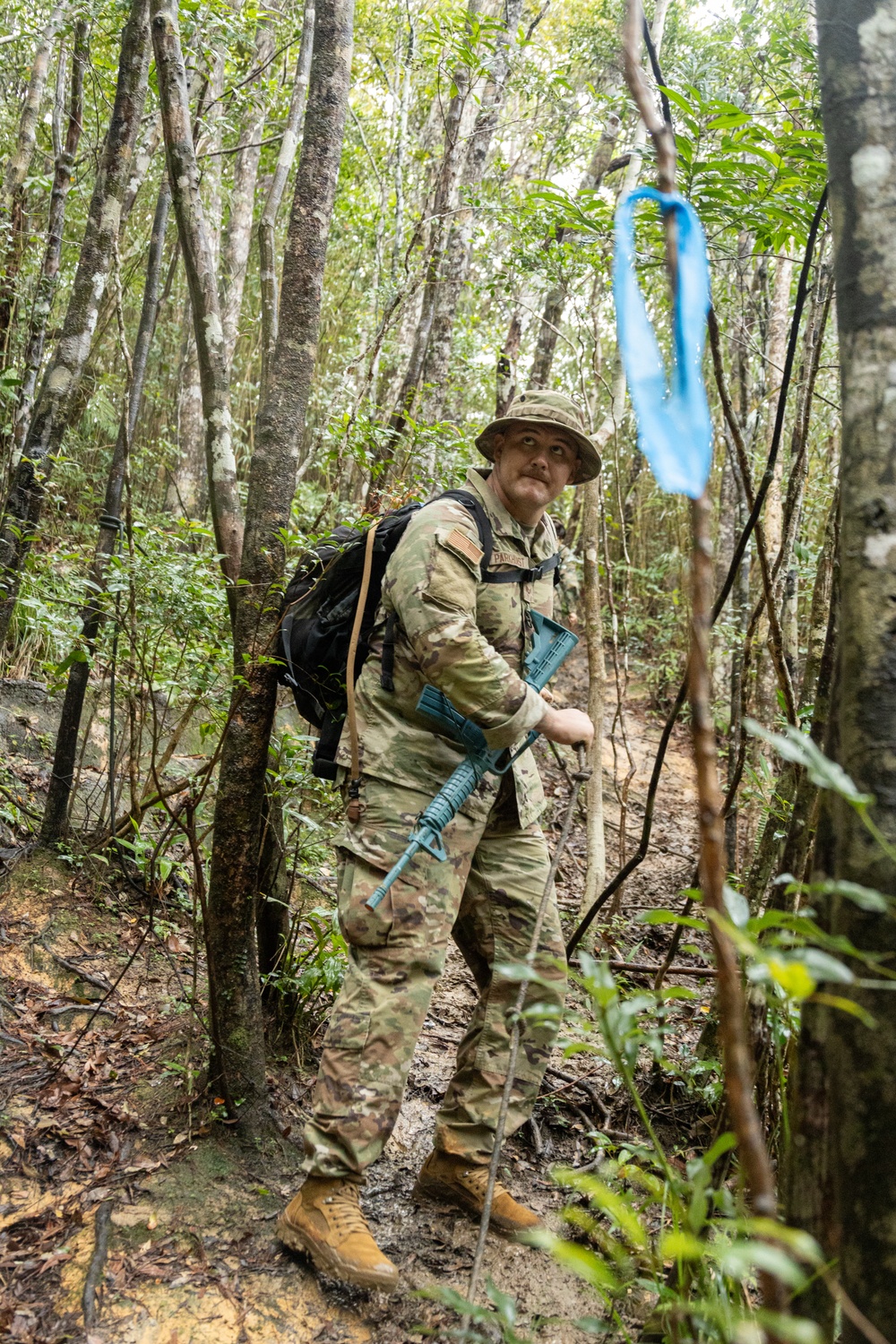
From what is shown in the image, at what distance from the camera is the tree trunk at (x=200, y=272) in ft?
9.91

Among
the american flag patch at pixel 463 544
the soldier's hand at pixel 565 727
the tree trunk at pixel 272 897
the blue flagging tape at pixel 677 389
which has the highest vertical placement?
the american flag patch at pixel 463 544

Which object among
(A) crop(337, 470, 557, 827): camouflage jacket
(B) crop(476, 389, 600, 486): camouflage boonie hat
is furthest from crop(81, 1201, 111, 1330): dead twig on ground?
(B) crop(476, 389, 600, 486): camouflage boonie hat

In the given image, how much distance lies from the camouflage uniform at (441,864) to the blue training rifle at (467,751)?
0.05m

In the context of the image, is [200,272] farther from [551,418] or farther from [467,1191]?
[467,1191]

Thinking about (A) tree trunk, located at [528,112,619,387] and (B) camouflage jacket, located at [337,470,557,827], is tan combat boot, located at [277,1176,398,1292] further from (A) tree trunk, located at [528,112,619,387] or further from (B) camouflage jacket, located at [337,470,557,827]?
(A) tree trunk, located at [528,112,619,387]

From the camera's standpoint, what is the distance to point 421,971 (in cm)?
266

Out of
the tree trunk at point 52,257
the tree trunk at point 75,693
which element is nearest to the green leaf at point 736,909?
the tree trunk at point 75,693

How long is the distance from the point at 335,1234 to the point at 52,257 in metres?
5.33

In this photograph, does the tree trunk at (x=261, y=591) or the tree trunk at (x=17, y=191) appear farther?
the tree trunk at (x=17, y=191)

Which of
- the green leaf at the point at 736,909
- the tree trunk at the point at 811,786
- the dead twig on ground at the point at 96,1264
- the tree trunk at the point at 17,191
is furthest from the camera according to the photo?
the tree trunk at the point at 17,191

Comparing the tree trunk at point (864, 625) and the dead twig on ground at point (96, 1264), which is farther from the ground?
the tree trunk at point (864, 625)

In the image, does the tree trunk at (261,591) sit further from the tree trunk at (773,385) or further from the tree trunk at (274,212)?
the tree trunk at (773,385)

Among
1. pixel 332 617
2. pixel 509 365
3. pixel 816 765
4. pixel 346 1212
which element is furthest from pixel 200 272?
pixel 509 365

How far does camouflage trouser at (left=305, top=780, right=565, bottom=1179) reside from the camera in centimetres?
250
